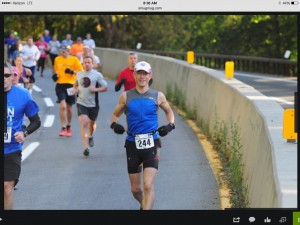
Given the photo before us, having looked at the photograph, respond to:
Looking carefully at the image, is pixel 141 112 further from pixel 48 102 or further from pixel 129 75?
pixel 48 102

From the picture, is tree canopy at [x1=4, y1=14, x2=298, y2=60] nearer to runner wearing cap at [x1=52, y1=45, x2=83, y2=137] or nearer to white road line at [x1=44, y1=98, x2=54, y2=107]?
white road line at [x1=44, y1=98, x2=54, y2=107]

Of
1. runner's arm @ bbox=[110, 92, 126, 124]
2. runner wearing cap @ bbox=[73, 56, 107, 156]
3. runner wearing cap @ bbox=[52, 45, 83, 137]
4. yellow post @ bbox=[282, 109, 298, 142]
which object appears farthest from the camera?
runner wearing cap @ bbox=[52, 45, 83, 137]

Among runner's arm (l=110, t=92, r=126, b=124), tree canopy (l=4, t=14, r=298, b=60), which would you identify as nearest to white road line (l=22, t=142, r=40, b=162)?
runner's arm (l=110, t=92, r=126, b=124)

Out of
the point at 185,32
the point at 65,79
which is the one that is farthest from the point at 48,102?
the point at 185,32

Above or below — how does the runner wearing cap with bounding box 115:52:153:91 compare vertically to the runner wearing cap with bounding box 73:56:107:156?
above

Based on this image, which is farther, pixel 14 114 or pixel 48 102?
pixel 48 102

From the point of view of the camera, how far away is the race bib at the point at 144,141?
981cm

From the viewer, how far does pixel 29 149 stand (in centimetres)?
1661

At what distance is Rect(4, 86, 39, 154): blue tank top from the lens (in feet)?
29.4

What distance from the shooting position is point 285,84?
1147 inches

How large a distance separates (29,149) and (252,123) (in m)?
6.30

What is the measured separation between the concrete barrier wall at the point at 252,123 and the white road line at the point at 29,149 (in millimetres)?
3099

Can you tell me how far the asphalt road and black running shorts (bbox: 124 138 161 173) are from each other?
0.96 meters
